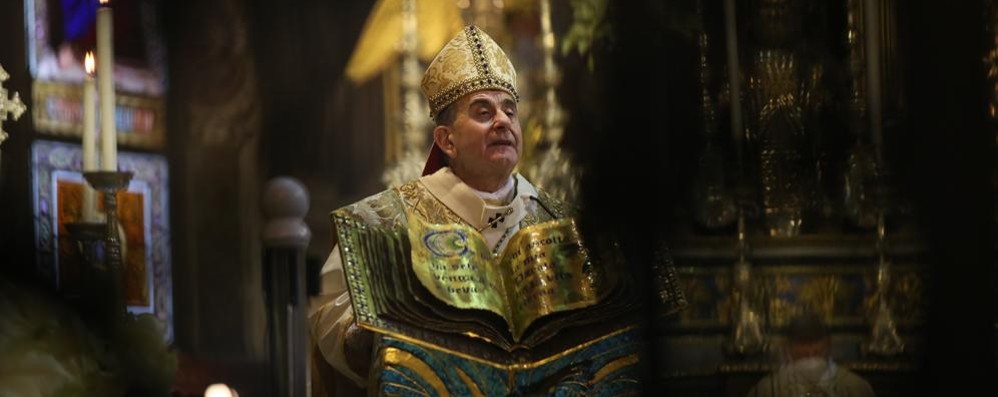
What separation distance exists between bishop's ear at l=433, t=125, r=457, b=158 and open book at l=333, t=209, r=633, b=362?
0.30 metres

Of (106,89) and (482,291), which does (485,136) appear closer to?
(482,291)

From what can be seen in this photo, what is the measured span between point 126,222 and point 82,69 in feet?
1.28

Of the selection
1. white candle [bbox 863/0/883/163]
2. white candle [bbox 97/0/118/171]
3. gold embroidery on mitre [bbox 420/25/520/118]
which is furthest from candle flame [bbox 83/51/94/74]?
white candle [bbox 863/0/883/163]

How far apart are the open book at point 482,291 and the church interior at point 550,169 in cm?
14

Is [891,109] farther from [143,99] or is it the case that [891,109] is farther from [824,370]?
[143,99]

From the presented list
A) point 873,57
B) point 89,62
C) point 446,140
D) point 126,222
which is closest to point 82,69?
point 89,62

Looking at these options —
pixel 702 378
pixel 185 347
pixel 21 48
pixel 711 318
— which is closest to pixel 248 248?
pixel 185 347

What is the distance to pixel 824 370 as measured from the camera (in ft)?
10.4

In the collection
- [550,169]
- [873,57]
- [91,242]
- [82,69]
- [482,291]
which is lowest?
[482,291]

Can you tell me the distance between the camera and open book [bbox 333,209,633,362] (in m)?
3.79

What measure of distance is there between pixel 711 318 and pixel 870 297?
33cm

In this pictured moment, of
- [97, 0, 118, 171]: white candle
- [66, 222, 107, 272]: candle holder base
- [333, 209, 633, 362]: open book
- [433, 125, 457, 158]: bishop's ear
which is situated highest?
[97, 0, 118, 171]: white candle

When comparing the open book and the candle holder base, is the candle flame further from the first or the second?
the open book

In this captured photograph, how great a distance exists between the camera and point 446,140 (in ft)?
13.7
